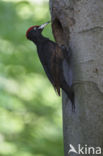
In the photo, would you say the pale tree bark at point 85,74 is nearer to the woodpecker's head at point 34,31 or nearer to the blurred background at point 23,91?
the woodpecker's head at point 34,31

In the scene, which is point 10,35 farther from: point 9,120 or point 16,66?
point 9,120

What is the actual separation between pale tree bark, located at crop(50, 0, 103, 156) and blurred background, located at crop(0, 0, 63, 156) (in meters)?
1.90

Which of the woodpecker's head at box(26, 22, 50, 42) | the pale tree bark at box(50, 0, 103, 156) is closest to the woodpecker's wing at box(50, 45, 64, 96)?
the pale tree bark at box(50, 0, 103, 156)

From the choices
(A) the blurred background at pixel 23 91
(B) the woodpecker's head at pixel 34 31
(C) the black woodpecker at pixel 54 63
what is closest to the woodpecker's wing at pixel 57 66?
(C) the black woodpecker at pixel 54 63

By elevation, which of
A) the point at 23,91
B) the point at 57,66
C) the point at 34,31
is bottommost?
the point at 23,91

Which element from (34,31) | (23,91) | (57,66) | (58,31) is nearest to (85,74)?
(57,66)

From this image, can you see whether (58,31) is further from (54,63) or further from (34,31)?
(34,31)

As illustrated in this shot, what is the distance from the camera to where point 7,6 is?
18.4 ft

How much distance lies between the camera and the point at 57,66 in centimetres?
333

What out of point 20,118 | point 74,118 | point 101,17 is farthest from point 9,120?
point 101,17

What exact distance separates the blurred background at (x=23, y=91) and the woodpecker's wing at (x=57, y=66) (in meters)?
1.66

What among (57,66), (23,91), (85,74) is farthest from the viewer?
(23,91)

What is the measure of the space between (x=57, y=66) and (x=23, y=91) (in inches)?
79.6

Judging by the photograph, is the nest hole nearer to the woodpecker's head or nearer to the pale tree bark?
the pale tree bark
